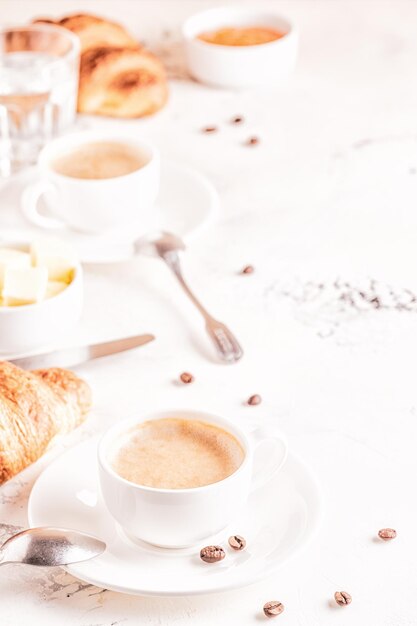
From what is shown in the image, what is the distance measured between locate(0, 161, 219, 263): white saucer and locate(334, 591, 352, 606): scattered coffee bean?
0.81 meters

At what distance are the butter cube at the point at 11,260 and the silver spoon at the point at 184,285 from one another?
23cm

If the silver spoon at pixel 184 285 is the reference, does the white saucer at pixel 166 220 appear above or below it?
below

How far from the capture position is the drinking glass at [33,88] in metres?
2.22

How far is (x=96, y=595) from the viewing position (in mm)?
1182

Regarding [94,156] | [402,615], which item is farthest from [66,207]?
[402,615]

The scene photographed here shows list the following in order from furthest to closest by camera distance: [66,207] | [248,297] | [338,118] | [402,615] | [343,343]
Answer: [338,118] → [66,207] → [248,297] → [343,343] → [402,615]

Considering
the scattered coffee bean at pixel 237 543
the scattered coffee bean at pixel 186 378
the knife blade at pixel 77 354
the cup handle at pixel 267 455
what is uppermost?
the cup handle at pixel 267 455

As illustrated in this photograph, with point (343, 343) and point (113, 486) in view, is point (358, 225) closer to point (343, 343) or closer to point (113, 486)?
point (343, 343)

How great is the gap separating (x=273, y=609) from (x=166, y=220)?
0.98m

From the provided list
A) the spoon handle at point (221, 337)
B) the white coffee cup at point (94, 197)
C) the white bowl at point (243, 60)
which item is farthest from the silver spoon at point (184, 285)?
the white bowl at point (243, 60)

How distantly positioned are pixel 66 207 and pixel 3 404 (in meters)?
0.63

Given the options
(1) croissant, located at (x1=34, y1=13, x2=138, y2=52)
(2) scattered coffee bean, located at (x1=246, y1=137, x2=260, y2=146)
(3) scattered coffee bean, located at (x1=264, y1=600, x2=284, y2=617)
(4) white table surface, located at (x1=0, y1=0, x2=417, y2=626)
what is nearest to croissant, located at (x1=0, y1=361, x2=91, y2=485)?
(4) white table surface, located at (x1=0, y1=0, x2=417, y2=626)

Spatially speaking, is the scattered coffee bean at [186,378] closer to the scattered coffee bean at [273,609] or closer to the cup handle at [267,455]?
the cup handle at [267,455]

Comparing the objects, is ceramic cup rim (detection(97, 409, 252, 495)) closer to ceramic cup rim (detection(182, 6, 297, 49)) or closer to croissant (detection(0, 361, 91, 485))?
croissant (detection(0, 361, 91, 485))
